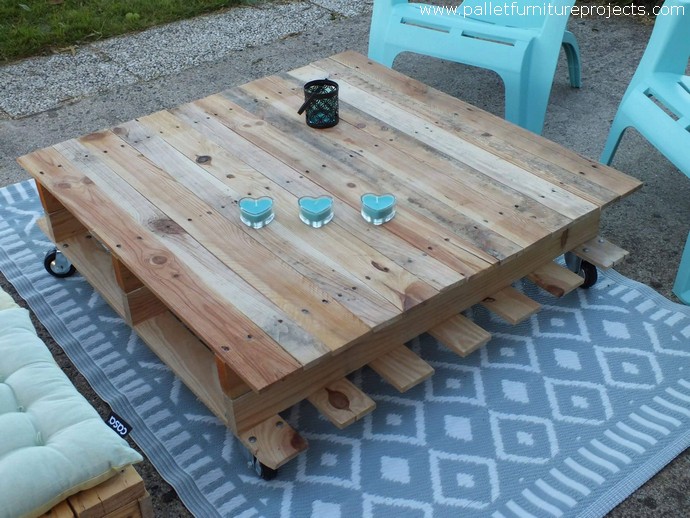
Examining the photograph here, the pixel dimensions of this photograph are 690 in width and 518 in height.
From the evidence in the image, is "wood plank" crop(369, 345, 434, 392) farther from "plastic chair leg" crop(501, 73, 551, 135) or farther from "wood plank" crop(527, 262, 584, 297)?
"plastic chair leg" crop(501, 73, 551, 135)

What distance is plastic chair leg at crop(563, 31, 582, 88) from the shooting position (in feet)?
10.1

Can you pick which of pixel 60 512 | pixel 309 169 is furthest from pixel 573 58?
pixel 60 512

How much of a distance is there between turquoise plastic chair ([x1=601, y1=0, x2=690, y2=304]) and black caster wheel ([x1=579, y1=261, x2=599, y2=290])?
0.22m

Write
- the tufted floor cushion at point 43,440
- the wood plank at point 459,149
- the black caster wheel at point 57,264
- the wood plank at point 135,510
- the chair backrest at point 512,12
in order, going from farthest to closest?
1. the chair backrest at point 512,12
2. the black caster wheel at point 57,264
3. the wood plank at point 459,149
4. the wood plank at point 135,510
5. the tufted floor cushion at point 43,440

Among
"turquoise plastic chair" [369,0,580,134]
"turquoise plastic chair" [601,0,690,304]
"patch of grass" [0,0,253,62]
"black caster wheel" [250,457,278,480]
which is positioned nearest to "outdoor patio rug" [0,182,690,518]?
"black caster wheel" [250,457,278,480]

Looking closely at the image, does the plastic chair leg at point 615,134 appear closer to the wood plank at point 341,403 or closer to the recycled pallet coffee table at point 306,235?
the recycled pallet coffee table at point 306,235

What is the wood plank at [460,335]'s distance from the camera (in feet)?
6.01

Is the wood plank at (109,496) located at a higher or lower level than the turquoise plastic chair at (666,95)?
lower

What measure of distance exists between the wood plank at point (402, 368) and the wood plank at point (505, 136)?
0.62 metres

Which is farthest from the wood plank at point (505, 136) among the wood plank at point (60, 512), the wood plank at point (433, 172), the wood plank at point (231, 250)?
the wood plank at point (60, 512)

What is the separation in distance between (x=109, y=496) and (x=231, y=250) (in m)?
0.63

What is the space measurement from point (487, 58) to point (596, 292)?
0.99 meters

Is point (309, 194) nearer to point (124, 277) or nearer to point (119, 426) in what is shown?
point (124, 277)

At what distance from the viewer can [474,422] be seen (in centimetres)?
184
